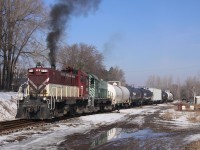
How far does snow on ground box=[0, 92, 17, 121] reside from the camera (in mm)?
28663

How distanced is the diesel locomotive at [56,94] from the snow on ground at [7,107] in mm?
4575

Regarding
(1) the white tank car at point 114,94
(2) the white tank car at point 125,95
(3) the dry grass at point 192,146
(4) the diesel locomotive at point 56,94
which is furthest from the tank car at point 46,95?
(2) the white tank car at point 125,95

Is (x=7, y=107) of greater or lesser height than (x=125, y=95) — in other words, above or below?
below

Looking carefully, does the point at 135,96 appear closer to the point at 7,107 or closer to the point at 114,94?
the point at 114,94

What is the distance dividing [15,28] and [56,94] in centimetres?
2273

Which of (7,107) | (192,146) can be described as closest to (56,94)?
(7,107)

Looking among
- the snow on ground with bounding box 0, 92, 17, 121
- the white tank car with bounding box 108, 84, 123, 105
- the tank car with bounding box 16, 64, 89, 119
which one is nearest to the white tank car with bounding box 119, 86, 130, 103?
the white tank car with bounding box 108, 84, 123, 105

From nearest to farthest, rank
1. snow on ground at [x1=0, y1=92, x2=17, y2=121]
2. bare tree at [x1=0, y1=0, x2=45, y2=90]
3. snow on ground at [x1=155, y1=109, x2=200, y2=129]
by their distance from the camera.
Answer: snow on ground at [x1=155, y1=109, x2=200, y2=129]
snow on ground at [x1=0, y1=92, x2=17, y2=121]
bare tree at [x1=0, y1=0, x2=45, y2=90]

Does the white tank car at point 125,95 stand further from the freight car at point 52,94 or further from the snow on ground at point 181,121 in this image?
the snow on ground at point 181,121

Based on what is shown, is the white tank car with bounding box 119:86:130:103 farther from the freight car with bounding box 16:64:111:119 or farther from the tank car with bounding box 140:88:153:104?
the freight car with bounding box 16:64:111:119

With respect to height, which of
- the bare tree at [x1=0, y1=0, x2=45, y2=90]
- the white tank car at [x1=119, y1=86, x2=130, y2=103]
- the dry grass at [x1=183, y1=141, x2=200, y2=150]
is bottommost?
the dry grass at [x1=183, y1=141, x2=200, y2=150]

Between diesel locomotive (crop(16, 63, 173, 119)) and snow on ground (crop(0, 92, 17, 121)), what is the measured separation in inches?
180

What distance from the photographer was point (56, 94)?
25547 millimetres

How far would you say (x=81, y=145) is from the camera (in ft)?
46.3
